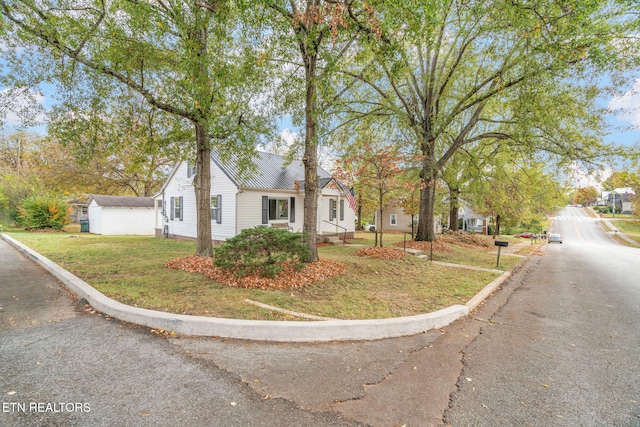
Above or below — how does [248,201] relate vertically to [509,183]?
below

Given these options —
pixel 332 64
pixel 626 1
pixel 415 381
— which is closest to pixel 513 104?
pixel 626 1

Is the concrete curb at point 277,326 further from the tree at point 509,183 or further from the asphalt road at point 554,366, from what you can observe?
the tree at point 509,183

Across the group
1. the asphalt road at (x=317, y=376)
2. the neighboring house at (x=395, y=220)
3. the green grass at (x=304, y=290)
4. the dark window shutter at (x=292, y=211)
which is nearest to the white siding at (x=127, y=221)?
the dark window shutter at (x=292, y=211)

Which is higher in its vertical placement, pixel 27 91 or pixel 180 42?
pixel 180 42

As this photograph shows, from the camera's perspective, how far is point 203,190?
8.37 meters

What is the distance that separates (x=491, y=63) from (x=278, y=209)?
1175cm

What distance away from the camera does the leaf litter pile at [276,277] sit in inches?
230

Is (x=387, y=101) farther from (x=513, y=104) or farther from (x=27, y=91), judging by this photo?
(x=27, y=91)

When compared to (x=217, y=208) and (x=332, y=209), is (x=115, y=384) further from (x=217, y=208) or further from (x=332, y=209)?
(x=332, y=209)

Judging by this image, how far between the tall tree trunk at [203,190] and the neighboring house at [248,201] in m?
3.26

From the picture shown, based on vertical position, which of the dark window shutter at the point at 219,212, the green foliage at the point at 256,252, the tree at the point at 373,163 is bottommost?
the green foliage at the point at 256,252

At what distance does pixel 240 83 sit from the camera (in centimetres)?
743

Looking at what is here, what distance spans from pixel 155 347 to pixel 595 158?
46.4ft

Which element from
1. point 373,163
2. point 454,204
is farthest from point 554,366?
point 454,204
